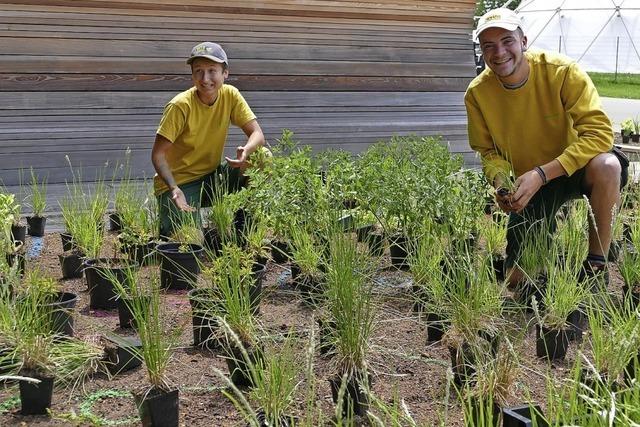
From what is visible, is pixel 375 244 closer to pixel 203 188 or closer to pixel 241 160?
pixel 241 160

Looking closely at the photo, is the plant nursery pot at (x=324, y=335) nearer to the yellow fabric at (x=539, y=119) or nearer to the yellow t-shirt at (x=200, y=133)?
the yellow fabric at (x=539, y=119)

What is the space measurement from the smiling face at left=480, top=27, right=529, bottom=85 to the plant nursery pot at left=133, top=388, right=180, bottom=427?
221 centimetres

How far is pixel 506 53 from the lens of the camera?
354 centimetres

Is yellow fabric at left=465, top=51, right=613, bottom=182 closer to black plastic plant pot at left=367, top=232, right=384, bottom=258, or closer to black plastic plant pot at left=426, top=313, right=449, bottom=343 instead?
black plastic plant pot at left=367, top=232, right=384, bottom=258

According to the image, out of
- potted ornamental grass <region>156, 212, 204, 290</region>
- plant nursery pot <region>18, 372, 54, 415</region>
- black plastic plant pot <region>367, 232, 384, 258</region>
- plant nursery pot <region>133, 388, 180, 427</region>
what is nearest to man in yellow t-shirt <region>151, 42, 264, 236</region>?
potted ornamental grass <region>156, 212, 204, 290</region>

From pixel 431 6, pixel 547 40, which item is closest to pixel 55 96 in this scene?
pixel 431 6

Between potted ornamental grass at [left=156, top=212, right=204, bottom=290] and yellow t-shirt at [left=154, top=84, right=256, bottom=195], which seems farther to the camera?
yellow t-shirt at [left=154, top=84, right=256, bottom=195]

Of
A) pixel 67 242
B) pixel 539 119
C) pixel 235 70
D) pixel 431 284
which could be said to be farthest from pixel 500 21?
pixel 235 70

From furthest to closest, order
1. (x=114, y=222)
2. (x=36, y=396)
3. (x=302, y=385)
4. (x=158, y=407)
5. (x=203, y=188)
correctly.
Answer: (x=114, y=222)
(x=203, y=188)
(x=302, y=385)
(x=36, y=396)
(x=158, y=407)

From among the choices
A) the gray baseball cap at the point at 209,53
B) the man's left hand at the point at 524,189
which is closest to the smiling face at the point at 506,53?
the man's left hand at the point at 524,189

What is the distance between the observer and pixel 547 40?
34.9 meters

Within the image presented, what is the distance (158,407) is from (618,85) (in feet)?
91.5

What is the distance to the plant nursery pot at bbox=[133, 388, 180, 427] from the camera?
90.0 inches

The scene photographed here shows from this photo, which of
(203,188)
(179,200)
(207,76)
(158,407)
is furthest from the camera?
(203,188)
